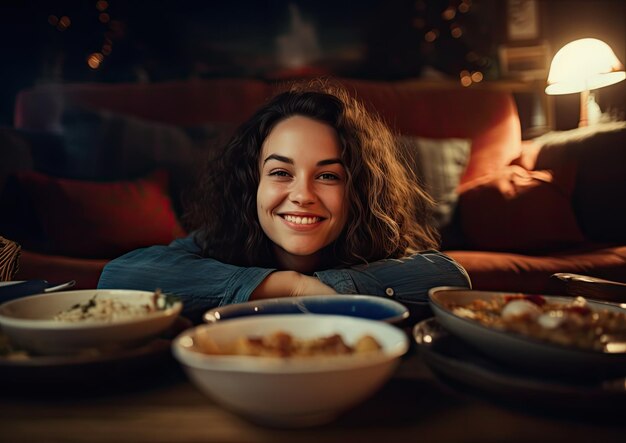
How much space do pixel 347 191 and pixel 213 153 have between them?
2.53ft

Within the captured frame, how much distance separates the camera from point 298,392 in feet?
1.37

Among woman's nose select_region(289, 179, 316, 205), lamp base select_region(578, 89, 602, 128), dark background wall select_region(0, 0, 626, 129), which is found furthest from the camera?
dark background wall select_region(0, 0, 626, 129)

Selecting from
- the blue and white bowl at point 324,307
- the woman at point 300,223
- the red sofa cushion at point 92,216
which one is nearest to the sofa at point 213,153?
the red sofa cushion at point 92,216

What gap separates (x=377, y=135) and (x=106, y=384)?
105 cm

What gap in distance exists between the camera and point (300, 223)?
44.8 inches

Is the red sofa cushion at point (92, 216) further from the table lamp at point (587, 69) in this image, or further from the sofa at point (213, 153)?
the table lamp at point (587, 69)

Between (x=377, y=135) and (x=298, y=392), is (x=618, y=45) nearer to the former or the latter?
(x=377, y=135)

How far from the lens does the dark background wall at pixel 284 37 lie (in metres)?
3.47

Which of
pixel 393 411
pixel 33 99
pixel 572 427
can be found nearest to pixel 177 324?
pixel 393 411

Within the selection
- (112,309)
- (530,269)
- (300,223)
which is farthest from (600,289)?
(530,269)

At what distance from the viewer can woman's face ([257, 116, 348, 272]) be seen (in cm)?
113

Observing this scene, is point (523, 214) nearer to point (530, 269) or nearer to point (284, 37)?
point (530, 269)

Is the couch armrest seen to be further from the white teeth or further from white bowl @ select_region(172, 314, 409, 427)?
white bowl @ select_region(172, 314, 409, 427)

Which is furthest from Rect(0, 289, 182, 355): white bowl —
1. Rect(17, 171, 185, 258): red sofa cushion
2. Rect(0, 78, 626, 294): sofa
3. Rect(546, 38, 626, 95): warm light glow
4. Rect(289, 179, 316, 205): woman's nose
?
Rect(546, 38, 626, 95): warm light glow
